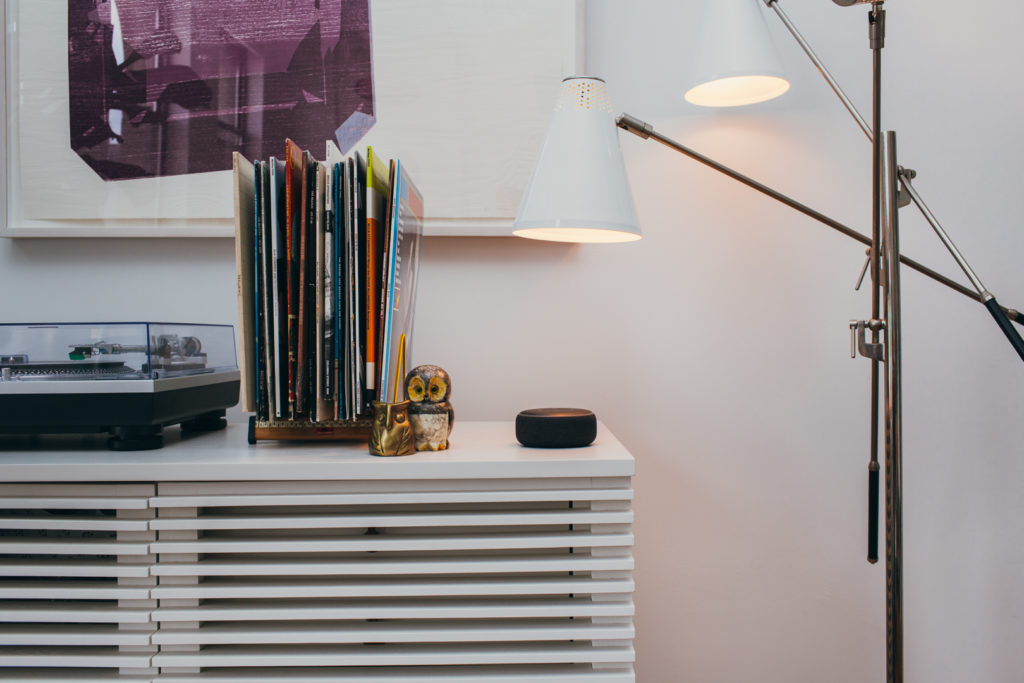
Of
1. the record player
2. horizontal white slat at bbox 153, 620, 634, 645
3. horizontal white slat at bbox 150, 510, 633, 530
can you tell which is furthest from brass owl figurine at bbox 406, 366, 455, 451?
the record player

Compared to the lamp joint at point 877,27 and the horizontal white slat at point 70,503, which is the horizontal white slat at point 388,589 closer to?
the horizontal white slat at point 70,503

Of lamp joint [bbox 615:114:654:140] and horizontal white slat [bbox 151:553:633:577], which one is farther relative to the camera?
lamp joint [bbox 615:114:654:140]

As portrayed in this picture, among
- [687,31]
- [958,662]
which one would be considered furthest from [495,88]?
[958,662]

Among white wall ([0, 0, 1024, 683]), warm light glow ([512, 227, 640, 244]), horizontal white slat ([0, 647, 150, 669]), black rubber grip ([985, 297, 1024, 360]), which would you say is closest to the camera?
horizontal white slat ([0, 647, 150, 669])

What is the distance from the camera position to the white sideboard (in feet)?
2.35

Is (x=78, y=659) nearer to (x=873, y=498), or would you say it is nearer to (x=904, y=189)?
(x=873, y=498)

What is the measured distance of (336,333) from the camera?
2.72ft

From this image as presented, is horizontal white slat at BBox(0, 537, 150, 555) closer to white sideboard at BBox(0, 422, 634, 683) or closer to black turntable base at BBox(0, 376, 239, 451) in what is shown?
white sideboard at BBox(0, 422, 634, 683)

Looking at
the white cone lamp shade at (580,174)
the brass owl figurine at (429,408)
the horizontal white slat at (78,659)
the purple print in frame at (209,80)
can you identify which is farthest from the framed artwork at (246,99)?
the horizontal white slat at (78,659)

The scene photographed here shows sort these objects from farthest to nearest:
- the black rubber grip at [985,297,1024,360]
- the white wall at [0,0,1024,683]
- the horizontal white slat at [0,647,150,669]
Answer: the white wall at [0,0,1024,683], the black rubber grip at [985,297,1024,360], the horizontal white slat at [0,647,150,669]

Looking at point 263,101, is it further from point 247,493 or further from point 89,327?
point 247,493

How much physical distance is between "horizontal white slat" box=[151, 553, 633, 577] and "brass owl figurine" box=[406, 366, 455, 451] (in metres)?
0.15

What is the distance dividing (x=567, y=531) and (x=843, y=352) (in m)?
0.74

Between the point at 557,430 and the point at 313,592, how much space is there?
36 cm
